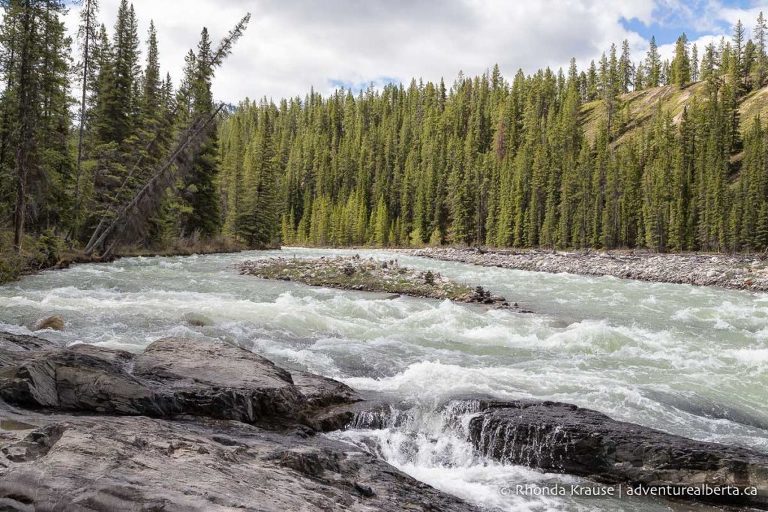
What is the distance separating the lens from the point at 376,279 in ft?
74.0

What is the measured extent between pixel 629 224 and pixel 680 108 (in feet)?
148

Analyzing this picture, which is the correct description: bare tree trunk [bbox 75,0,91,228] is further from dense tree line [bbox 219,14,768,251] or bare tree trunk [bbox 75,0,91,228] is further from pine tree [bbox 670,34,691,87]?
pine tree [bbox 670,34,691,87]

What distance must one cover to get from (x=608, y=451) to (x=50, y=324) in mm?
11066

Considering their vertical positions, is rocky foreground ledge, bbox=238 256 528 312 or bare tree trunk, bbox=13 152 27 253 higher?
bare tree trunk, bbox=13 152 27 253

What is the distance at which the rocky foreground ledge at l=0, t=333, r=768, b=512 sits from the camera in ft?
11.3

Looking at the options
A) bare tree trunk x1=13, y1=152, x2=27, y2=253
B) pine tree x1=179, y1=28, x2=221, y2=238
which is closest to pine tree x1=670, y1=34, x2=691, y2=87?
pine tree x1=179, y1=28, x2=221, y2=238

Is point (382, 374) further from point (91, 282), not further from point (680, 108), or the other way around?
point (680, 108)

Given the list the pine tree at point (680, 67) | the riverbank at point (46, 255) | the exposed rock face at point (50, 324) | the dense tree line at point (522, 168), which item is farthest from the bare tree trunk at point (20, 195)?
the pine tree at point (680, 67)

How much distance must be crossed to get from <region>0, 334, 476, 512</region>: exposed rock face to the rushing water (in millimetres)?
1098

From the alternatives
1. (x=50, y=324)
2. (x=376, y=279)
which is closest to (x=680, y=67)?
(x=376, y=279)

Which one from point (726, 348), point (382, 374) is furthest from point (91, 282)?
point (726, 348)

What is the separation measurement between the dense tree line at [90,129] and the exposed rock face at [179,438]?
748 inches

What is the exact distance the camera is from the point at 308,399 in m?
7.49

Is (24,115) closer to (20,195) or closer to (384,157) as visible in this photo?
(20,195)
